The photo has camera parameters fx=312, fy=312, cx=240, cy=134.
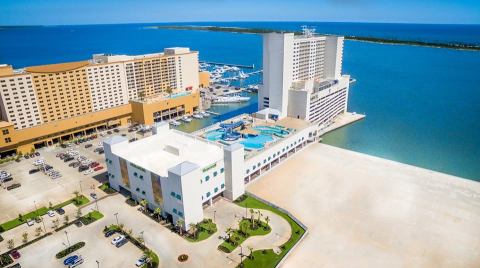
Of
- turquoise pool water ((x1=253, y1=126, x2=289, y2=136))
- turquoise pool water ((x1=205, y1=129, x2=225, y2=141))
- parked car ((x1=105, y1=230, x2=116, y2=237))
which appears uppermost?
turquoise pool water ((x1=205, y1=129, x2=225, y2=141))

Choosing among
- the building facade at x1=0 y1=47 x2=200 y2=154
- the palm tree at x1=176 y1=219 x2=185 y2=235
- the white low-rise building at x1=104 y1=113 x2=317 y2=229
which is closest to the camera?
the palm tree at x1=176 y1=219 x2=185 y2=235

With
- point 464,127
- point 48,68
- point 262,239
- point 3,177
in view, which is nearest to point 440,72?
point 464,127

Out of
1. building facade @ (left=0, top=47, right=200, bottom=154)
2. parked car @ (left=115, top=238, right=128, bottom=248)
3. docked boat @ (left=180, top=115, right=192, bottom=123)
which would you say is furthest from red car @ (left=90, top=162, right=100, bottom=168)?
docked boat @ (left=180, top=115, right=192, bottom=123)

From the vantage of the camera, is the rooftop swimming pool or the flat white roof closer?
the flat white roof

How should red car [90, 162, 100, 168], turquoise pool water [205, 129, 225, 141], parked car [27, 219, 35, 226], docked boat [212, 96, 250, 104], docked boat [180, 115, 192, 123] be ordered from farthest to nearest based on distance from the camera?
docked boat [212, 96, 250, 104] → docked boat [180, 115, 192, 123] → red car [90, 162, 100, 168] → turquoise pool water [205, 129, 225, 141] → parked car [27, 219, 35, 226]

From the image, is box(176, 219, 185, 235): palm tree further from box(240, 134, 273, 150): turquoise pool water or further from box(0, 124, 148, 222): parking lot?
box(240, 134, 273, 150): turquoise pool water

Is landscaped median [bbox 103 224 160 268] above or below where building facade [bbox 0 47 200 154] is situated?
below

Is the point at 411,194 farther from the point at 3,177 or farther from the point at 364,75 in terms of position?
the point at 364,75
